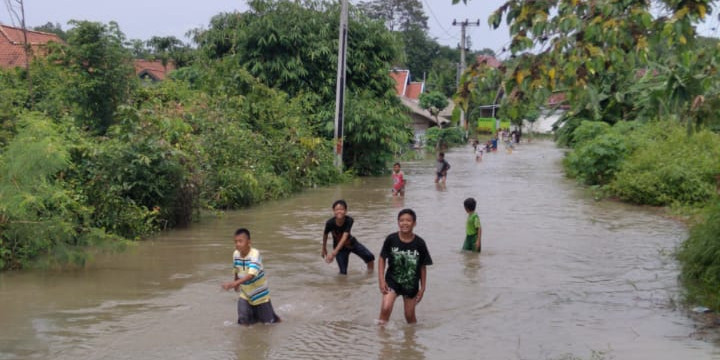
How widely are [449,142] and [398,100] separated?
1215 inches

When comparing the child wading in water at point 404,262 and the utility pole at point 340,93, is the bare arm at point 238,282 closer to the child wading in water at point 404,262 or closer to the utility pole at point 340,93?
the child wading in water at point 404,262

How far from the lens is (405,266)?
7.56m

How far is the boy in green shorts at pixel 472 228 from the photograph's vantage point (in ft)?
37.4

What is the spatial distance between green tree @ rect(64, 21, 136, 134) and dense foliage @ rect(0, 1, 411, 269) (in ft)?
0.09

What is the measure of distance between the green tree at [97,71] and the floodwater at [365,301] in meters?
3.38

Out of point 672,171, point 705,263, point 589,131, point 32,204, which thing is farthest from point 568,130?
point 32,204

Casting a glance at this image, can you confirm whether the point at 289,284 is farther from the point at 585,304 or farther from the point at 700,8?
the point at 700,8

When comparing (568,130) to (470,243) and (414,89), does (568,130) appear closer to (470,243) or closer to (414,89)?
(470,243)

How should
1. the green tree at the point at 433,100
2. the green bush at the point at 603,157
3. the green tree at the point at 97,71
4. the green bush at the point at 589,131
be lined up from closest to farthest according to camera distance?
the green tree at the point at 97,71, the green bush at the point at 603,157, the green bush at the point at 589,131, the green tree at the point at 433,100

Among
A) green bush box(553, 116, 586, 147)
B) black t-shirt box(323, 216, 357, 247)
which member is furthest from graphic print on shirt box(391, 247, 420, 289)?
green bush box(553, 116, 586, 147)

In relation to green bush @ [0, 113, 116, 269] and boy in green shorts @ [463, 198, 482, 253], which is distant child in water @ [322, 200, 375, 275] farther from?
green bush @ [0, 113, 116, 269]

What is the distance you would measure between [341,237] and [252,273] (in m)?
2.74

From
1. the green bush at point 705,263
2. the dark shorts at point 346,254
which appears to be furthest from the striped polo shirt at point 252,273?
the green bush at point 705,263

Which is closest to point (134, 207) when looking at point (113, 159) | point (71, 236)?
point (113, 159)
